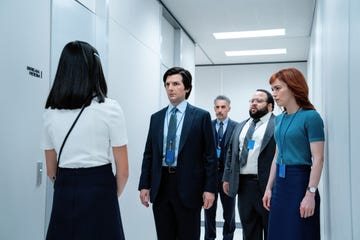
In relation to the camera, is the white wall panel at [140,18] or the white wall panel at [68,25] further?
the white wall panel at [140,18]

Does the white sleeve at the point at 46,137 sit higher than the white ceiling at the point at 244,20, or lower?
lower

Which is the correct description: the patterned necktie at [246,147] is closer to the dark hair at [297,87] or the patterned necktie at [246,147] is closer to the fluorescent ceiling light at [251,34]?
the dark hair at [297,87]

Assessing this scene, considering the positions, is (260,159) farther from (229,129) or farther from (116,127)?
(116,127)

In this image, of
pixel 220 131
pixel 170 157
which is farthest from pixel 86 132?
pixel 220 131

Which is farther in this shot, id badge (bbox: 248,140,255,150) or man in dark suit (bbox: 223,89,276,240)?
id badge (bbox: 248,140,255,150)

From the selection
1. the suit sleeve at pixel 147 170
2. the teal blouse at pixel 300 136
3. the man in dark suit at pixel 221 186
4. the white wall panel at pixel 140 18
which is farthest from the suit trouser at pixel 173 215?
the man in dark suit at pixel 221 186

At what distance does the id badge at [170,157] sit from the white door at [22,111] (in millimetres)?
781

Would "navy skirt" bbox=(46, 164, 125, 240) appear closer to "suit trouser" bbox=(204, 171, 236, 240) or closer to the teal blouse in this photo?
the teal blouse

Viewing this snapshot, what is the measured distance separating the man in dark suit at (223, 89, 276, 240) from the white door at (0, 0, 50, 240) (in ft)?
5.37

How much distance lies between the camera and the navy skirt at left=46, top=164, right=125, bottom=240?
1.54 metres

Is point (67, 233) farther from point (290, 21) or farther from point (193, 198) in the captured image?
point (290, 21)

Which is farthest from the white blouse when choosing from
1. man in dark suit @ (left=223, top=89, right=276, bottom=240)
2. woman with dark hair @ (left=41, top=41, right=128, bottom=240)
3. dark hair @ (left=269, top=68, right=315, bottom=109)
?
man in dark suit @ (left=223, top=89, right=276, bottom=240)

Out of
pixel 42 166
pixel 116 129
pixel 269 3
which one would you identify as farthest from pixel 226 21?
pixel 116 129

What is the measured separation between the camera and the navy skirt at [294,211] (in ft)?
7.08
